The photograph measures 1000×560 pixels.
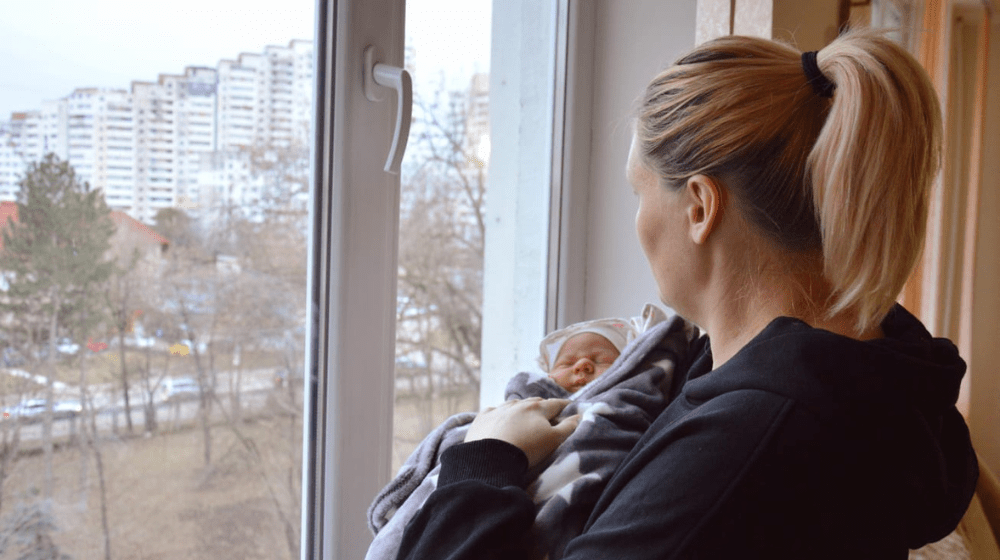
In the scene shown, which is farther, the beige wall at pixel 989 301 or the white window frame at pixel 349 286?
the beige wall at pixel 989 301

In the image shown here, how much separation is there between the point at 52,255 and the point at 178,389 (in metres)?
0.27

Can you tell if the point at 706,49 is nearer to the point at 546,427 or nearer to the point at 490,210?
the point at 546,427

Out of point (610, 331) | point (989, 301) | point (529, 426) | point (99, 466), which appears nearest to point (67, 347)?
point (99, 466)

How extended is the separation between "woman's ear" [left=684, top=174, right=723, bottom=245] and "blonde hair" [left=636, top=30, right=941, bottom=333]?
13 millimetres

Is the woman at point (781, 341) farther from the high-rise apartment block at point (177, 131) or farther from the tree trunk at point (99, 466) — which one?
the high-rise apartment block at point (177, 131)

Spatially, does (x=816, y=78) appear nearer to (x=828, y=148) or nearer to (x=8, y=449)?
(x=828, y=148)

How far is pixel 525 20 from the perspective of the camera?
176 centimetres

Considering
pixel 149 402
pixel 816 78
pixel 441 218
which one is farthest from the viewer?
pixel 441 218

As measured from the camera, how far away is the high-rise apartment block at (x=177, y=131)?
947mm

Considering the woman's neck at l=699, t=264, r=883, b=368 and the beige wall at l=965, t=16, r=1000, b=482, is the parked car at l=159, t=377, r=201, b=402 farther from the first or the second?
the beige wall at l=965, t=16, r=1000, b=482

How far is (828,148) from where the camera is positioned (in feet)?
2.69

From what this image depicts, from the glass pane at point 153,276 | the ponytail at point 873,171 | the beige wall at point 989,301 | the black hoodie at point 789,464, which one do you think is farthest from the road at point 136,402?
the beige wall at point 989,301

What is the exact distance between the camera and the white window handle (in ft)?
3.99

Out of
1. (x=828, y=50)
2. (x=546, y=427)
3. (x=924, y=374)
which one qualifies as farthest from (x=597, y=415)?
(x=828, y=50)
